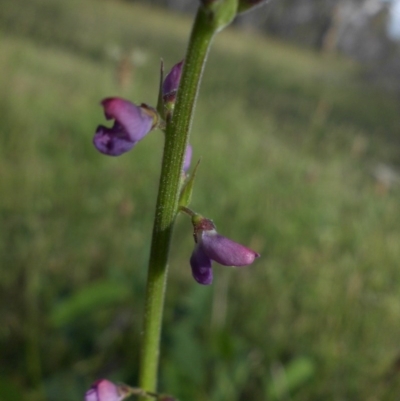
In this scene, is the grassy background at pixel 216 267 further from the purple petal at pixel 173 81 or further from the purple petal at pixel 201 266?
the purple petal at pixel 173 81

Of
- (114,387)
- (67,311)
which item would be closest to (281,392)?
(67,311)

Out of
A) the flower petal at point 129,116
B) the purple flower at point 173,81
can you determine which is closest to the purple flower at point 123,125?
the flower petal at point 129,116

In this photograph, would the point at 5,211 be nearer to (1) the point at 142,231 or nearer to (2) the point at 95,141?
(1) the point at 142,231

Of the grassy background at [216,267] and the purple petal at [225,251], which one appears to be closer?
the purple petal at [225,251]

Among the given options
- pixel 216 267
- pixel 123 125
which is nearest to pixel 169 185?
pixel 123 125

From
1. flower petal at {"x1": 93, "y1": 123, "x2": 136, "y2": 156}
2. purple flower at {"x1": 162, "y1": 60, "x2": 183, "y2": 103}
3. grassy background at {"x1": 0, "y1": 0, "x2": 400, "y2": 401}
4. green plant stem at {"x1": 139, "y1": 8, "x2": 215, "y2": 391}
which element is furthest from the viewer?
grassy background at {"x1": 0, "y1": 0, "x2": 400, "y2": 401}

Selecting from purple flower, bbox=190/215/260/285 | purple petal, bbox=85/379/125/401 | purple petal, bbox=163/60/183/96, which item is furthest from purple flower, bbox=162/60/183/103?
purple petal, bbox=85/379/125/401

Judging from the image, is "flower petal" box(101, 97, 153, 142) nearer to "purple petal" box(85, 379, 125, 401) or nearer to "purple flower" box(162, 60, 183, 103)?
"purple flower" box(162, 60, 183, 103)
